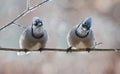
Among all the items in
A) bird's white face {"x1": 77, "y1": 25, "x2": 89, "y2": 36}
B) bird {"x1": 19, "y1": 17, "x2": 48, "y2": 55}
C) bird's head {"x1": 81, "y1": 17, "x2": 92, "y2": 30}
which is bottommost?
bird {"x1": 19, "y1": 17, "x2": 48, "y2": 55}

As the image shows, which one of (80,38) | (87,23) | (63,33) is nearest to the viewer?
(87,23)

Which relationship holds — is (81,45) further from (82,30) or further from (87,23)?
(87,23)

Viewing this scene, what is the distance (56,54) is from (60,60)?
4cm

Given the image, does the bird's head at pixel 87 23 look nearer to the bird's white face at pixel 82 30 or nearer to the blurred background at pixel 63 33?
the bird's white face at pixel 82 30

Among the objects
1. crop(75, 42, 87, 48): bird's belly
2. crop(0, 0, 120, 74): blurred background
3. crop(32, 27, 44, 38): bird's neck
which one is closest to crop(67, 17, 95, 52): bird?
crop(75, 42, 87, 48): bird's belly

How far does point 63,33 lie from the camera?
2.22 meters

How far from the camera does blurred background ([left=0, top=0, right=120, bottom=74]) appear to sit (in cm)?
217

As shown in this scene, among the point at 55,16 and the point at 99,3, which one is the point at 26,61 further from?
the point at 99,3

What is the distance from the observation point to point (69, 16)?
225 cm

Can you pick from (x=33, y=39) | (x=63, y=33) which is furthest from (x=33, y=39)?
(x=63, y=33)

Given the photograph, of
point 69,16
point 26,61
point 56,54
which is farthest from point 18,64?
point 69,16

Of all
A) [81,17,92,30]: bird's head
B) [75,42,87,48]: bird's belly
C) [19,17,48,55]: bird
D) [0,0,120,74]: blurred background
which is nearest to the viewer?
[81,17,92,30]: bird's head

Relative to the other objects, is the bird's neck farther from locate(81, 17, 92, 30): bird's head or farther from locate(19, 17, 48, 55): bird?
locate(81, 17, 92, 30): bird's head

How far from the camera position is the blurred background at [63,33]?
2.17 m
